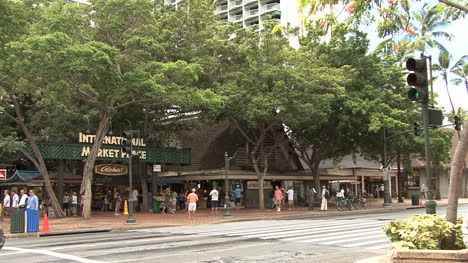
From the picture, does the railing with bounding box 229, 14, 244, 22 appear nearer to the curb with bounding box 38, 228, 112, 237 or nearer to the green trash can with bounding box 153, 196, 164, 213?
the green trash can with bounding box 153, 196, 164, 213

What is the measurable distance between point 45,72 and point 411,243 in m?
19.8

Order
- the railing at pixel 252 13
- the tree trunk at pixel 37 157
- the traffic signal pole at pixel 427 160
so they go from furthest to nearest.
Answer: the railing at pixel 252 13 → the tree trunk at pixel 37 157 → the traffic signal pole at pixel 427 160

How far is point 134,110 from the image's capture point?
32.9 m

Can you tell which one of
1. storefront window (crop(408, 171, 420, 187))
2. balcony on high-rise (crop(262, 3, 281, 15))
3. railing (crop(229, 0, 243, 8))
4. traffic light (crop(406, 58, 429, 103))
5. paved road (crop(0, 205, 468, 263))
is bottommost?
paved road (crop(0, 205, 468, 263))

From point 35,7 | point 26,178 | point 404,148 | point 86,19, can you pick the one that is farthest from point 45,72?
point 404,148

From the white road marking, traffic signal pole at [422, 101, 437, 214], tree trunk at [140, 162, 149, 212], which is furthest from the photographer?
tree trunk at [140, 162, 149, 212]

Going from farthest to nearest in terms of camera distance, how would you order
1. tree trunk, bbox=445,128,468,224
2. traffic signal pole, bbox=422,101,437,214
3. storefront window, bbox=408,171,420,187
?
1. storefront window, bbox=408,171,420,187
2. traffic signal pole, bbox=422,101,437,214
3. tree trunk, bbox=445,128,468,224

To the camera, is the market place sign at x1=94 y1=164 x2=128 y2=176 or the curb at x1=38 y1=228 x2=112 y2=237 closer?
the curb at x1=38 y1=228 x2=112 y2=237

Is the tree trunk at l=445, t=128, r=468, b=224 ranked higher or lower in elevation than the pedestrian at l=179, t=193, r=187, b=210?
higher

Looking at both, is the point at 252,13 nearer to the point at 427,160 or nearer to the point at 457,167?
the point at 427,160

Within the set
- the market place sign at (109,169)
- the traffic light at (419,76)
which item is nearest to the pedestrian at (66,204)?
the market place sign at (109,169)

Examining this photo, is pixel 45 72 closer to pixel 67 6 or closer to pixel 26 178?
pixel 67 6

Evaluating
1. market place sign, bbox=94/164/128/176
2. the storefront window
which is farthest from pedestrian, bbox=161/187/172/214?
the storefront window

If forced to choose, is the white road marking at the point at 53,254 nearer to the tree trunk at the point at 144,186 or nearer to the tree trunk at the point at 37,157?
the tree trunk at the point at 37,157
